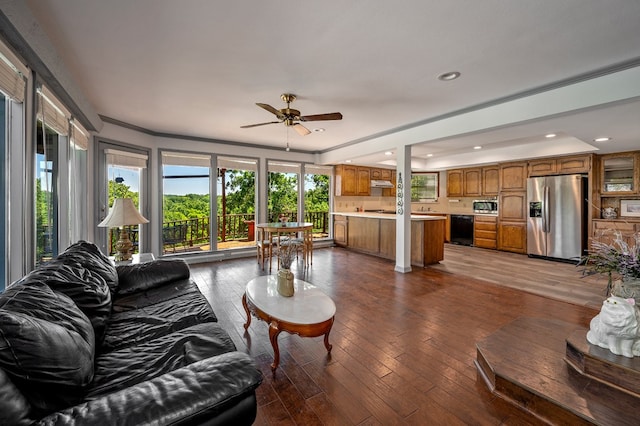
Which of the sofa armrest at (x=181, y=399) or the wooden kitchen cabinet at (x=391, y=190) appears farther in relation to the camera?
the wooden kitchen cabinet at (x=391, y=190)

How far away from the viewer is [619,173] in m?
5.34

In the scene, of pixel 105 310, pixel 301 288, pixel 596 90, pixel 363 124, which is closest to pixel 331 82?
pixel 363 124

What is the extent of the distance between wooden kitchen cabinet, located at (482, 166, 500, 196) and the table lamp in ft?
23.6

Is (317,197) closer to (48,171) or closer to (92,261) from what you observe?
(48,171)

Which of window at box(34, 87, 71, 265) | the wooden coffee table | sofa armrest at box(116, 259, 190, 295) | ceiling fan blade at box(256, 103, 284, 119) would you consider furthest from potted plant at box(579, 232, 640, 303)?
window at box(34, 87, 71, 265)

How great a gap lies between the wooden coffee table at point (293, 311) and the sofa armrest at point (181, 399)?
2.57 feet

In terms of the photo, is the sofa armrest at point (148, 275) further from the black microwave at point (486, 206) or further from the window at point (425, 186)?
the window at point (425, 186)

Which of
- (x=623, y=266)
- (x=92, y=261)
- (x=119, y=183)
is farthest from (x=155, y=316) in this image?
(x=119, y=183)

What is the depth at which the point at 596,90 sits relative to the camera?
2742 mm

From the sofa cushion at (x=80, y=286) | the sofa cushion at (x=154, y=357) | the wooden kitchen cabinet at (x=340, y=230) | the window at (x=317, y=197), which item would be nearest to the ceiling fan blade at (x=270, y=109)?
the sofa cushion at (x=80, y=286)

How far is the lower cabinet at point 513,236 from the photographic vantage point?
6.22 metres

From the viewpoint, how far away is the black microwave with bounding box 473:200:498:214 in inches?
268

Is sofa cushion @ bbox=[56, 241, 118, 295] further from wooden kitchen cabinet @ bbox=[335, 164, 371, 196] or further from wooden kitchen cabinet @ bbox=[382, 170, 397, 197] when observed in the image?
wooden kitchen cabinet @ bbox=[382, 170, 397, 197]

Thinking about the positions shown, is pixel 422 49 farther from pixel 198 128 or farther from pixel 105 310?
pixel 198 128
